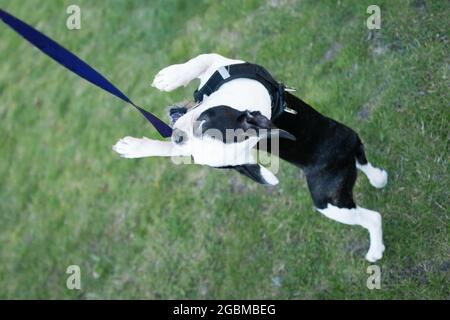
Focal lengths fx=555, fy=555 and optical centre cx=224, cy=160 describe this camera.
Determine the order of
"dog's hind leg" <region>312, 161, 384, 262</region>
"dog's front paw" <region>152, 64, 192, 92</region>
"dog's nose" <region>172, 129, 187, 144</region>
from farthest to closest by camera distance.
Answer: "dog's hind leg" <region>312, 161, 384, 262</region>
"dog's front paw" <region>152, 64, 192, 92</region>
"dog's nose" <region>172, 129, 187, 144</region>

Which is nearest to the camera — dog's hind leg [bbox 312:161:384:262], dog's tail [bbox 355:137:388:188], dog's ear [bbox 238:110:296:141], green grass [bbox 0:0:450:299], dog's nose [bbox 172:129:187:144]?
dog's ear [bbox 238:110:296:141]

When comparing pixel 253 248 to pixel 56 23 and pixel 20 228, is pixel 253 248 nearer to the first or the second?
pixel 20 228

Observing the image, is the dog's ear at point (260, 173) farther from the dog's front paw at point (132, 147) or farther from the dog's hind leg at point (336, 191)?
the dog's hind leg at point (336, 191)

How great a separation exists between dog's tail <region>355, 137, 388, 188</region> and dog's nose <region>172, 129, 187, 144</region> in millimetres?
1330

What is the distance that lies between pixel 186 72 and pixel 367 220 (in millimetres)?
1440

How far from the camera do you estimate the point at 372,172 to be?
3514 mm

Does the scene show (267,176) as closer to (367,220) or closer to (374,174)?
(367,220)

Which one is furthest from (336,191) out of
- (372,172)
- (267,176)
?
(267,176)

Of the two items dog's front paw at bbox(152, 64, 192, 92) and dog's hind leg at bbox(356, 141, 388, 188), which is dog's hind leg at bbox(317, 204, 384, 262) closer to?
dog's hind leg at bbox(356, 141, 388, 188)

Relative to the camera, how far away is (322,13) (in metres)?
4.34

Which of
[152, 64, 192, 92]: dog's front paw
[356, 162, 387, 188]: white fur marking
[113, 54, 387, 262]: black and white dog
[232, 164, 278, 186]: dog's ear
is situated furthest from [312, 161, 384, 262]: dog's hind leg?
[152, 64, 192, 92]: dog's front paw

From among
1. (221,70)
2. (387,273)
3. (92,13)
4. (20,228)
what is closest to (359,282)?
(387,273)

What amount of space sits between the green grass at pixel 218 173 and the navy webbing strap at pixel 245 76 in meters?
1.33

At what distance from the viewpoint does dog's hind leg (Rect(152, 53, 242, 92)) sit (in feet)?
9.01
